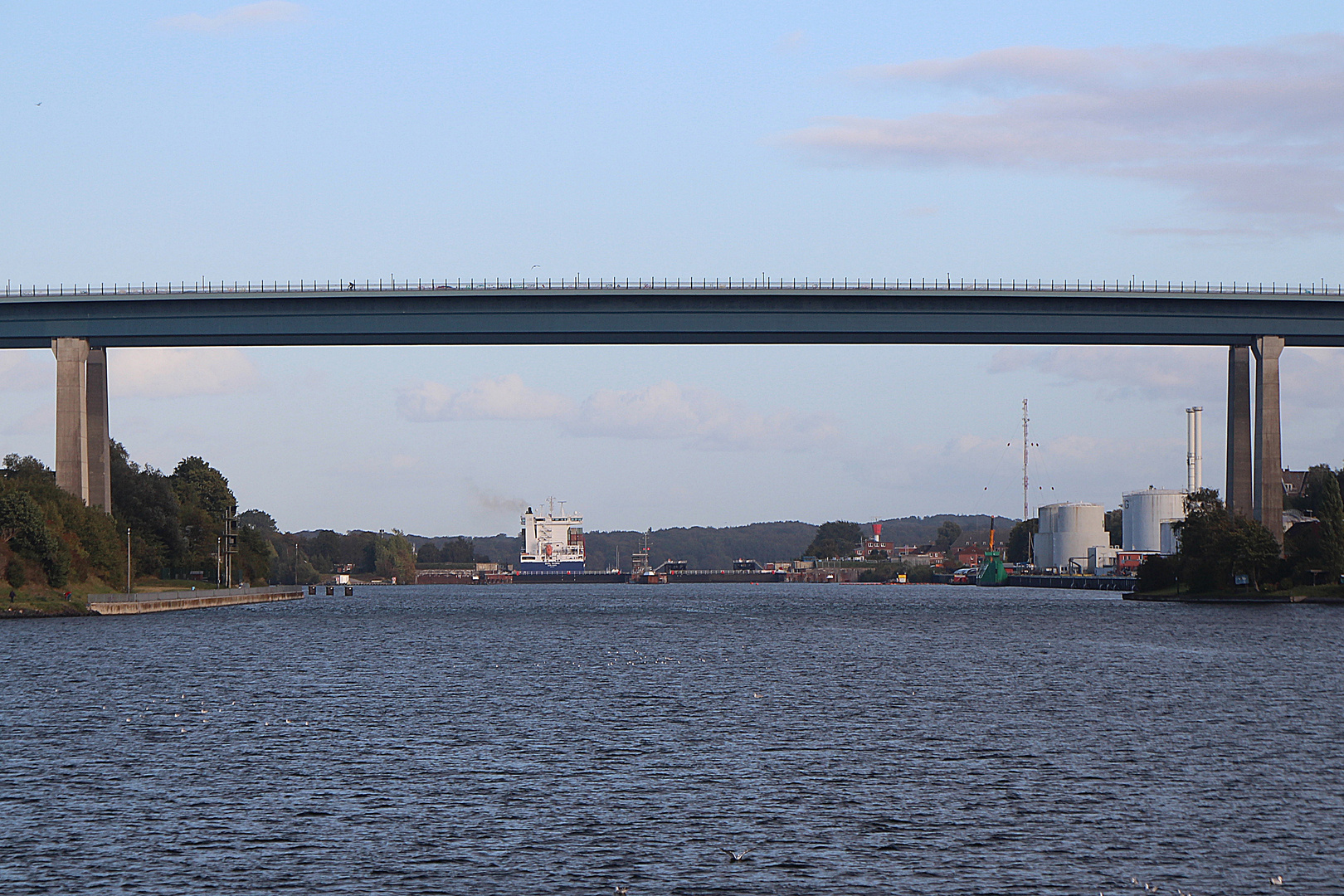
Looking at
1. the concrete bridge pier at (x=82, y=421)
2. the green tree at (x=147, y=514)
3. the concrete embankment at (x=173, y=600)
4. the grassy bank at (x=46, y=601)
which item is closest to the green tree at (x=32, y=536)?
the grassy bank at (x=46, y=601)

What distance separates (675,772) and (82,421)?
Answer: 308ft

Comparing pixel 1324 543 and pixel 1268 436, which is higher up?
pixel 1268 436

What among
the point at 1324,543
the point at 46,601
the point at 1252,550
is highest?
the point at 1324,543

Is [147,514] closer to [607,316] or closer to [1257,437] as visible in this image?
[607,316]

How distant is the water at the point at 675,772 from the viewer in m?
24.9

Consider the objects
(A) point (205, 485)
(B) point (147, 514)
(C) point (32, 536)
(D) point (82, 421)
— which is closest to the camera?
(C) point (32, 536)

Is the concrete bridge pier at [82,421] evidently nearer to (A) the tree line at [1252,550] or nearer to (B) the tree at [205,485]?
(B) the tree at [205,485]

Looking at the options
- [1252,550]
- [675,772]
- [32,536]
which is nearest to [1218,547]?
[1252,550]

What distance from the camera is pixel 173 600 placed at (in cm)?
12975

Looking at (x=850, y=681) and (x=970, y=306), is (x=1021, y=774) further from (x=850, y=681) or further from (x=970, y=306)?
(x=970, y=306)

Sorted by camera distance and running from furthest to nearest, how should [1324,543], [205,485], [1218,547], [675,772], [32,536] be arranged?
[205,485], [1218,547], [1324,543], [32,536], [675,772]

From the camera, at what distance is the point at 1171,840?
87.8 ft

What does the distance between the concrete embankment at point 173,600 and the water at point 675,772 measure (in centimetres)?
4074

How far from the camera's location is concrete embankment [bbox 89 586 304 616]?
113438 mm
